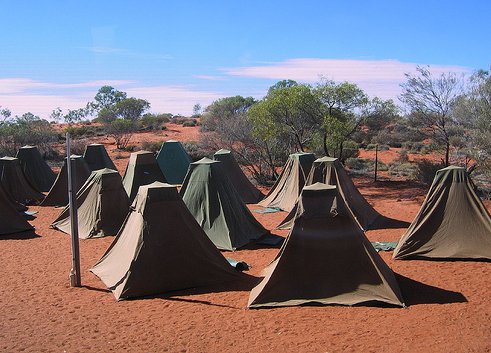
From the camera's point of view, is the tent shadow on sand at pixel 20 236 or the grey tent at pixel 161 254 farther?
the tent shadow on sand at pixel 20 236

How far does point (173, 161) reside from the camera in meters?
22.8

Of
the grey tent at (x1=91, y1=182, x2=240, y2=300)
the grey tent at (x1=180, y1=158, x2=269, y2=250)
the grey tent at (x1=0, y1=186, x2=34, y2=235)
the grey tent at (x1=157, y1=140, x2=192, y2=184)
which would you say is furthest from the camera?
the grey tent at (x1=157, y1=140, x2=192, y2=184)

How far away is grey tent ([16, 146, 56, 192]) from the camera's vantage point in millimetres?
20703

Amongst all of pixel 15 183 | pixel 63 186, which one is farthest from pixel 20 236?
pixel 15 183

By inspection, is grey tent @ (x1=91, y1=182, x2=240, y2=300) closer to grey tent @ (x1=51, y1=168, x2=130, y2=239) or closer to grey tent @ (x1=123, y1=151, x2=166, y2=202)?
grey tent @ (x1=51, y1=168, x2=130, y2=239)

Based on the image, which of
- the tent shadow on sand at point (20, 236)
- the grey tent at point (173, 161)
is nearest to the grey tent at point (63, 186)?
the tent shadow on sand at point (20, 236)

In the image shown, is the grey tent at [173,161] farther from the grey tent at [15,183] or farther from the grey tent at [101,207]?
the grey tent at [101,207]

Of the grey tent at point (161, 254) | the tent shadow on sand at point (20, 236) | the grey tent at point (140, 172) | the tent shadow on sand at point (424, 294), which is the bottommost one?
the tent shadow on sand at point (20, 236)

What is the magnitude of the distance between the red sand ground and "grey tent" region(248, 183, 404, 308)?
390mm

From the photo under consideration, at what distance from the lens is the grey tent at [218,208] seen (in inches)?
470

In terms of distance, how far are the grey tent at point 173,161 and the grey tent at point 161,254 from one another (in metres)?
13.3

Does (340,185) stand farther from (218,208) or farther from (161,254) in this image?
(161,254)

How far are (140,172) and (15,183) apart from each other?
235 inches

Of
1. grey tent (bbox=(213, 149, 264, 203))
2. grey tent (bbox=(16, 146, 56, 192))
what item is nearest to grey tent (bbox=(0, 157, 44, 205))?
grey tent (bbox=(16, 146, 56, 192))
